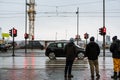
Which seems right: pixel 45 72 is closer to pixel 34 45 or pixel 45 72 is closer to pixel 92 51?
pixel 92 51

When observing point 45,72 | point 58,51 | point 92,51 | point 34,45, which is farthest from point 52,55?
point 34,45

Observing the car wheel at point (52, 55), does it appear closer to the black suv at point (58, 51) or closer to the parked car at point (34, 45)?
the black suv at point (58, 51)

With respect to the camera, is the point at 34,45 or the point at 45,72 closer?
the point at 45,72

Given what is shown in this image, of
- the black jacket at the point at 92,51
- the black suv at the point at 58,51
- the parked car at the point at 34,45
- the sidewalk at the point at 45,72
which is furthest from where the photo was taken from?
the parked car at the point at 34,45

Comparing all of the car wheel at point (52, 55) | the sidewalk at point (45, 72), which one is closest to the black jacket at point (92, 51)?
the sidewalk at point (45, 72)

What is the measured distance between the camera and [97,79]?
59.0ft

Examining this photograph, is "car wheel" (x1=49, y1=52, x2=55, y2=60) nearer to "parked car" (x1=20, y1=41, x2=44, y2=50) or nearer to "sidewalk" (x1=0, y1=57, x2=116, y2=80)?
"sidewalk" (x1=0, y1=57, x2=116, y2=80)

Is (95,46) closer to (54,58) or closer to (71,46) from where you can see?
(71,46)

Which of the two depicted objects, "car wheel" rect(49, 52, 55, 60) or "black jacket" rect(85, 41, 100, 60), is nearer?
"black jacket" rect(85, 41, 100, 60)

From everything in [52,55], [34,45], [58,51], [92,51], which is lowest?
[34,45]

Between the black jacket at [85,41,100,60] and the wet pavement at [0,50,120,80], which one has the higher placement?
the black jacket at [85,41,100,60]

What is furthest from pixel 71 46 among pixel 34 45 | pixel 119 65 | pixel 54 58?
pixel 34 45

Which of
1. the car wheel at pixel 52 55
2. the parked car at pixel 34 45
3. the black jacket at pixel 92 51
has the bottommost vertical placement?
the parked car at pixel 34 45

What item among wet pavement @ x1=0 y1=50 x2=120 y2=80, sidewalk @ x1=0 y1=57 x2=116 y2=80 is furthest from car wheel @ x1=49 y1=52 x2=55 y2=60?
sidewalk @ x1=0 y1=57 x2=116 y2=80
